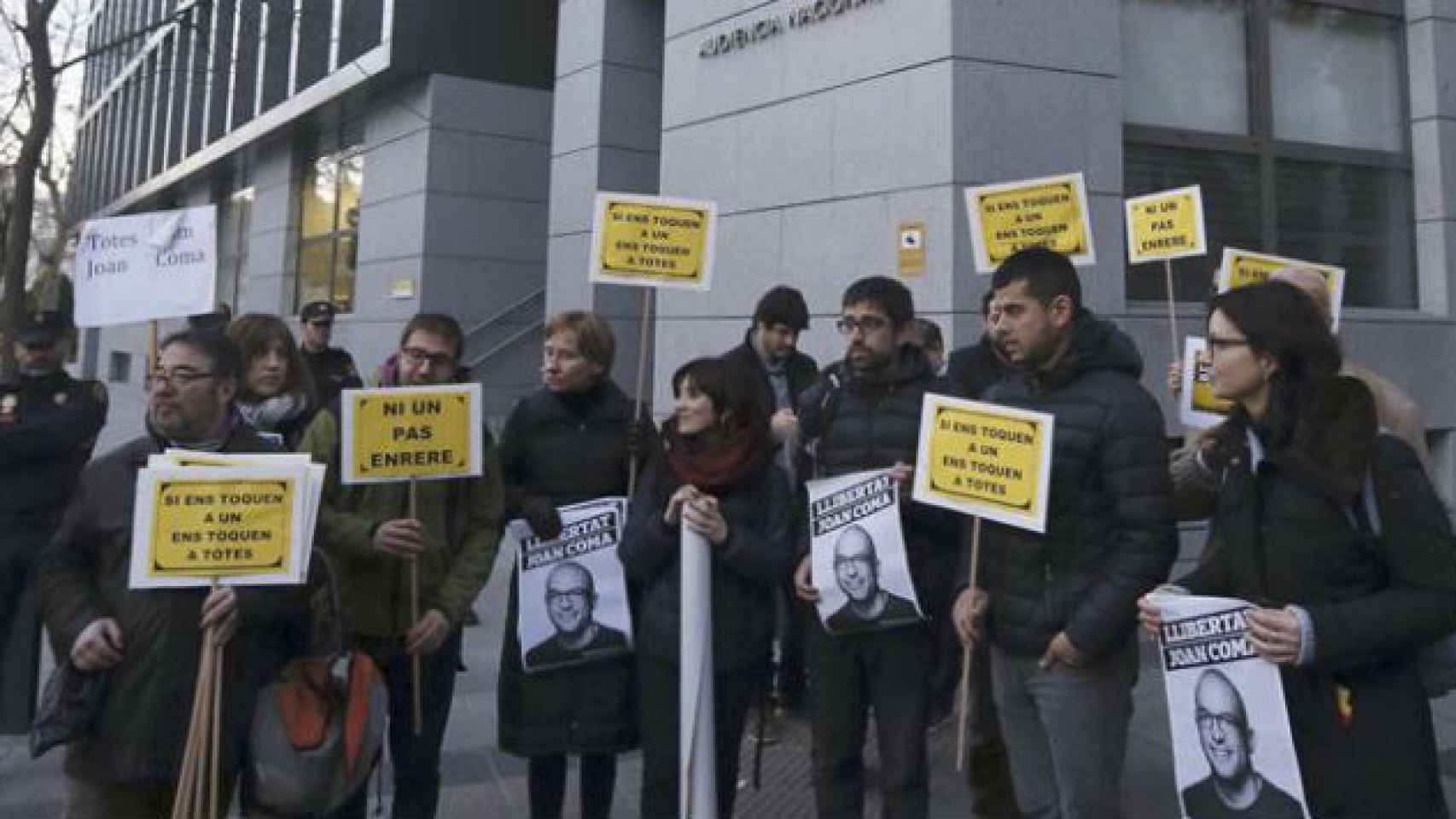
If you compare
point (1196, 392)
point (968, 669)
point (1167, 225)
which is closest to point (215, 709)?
point (968, 669)

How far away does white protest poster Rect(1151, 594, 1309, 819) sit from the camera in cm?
254

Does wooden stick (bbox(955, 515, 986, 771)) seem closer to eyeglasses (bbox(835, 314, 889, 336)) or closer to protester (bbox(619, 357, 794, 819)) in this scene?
protester (bbox(619, 357, 794, 819))

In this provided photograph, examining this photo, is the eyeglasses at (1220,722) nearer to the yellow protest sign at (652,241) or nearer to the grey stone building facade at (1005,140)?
the yellow protest sign at (652,241)

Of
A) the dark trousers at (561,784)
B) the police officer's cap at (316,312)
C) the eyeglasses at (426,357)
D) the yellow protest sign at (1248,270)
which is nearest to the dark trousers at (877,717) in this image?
the dark trousers at (561,784)

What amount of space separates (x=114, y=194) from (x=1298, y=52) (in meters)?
36.2

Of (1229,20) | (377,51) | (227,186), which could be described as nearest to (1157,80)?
(1229,20)

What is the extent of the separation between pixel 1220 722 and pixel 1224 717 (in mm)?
17

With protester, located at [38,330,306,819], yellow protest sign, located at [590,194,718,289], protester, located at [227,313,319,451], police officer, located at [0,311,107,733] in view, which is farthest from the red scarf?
police officer, located at [0,311,107,733]

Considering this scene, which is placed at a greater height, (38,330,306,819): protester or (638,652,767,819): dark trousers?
(38,330,306,819): protester

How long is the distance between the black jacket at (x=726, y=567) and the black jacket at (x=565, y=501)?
28 cm

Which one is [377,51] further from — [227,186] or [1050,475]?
[1050,475]

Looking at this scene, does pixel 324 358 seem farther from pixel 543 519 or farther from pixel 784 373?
pixel 543 519

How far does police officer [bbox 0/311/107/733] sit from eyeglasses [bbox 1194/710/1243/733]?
15.9 ft

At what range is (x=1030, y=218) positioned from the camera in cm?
513
